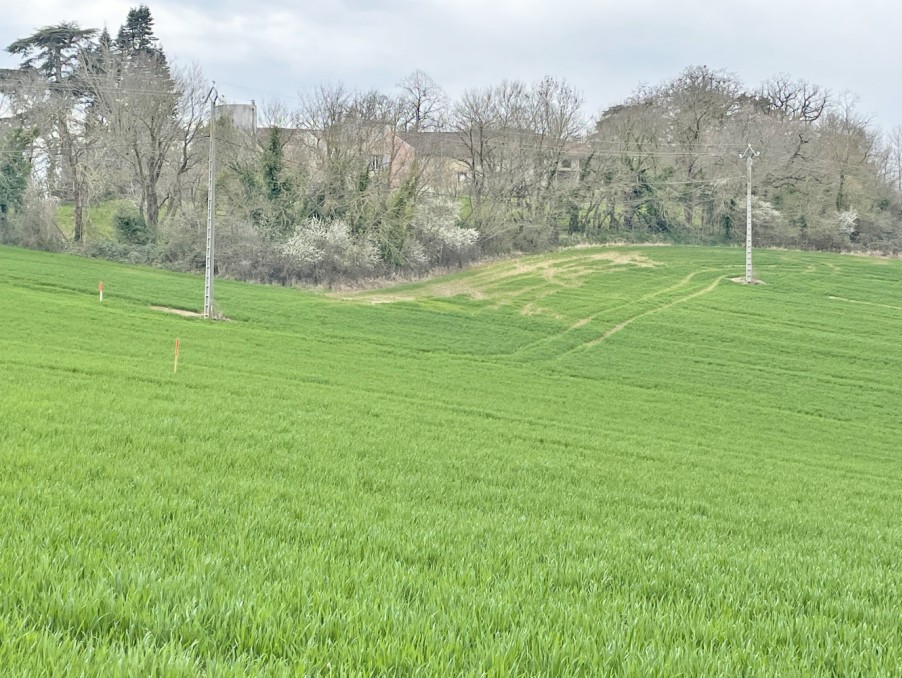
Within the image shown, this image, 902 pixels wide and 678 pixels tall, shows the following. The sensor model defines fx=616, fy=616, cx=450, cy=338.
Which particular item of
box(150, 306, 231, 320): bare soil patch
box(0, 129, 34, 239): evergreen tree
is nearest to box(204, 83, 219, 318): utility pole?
box(150, 306, 231, 320): bare soil patch

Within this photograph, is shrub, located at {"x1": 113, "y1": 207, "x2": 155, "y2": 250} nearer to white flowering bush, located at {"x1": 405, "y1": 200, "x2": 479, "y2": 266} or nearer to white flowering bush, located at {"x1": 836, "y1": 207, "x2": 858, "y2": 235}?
white flowering bush, located at {"x1": 405, "y1": 200, "x2": 479, "y2": 266}

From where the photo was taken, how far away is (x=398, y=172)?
61.9m

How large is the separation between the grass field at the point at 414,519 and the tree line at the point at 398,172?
1109 inches

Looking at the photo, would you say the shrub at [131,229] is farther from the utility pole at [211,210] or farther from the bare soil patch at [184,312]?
the utility pole at [211,210]

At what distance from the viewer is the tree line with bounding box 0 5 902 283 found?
50.5 meters

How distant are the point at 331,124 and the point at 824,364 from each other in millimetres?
45971

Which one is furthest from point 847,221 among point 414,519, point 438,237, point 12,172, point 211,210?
point 12,172

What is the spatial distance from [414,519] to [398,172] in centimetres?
5908

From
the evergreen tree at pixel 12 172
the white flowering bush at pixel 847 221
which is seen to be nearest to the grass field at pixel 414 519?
the evergreen tree at pixel 12 172

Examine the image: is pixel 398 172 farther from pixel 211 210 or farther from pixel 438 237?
pixel 211 210

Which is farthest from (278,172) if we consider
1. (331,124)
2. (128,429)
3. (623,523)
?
(623,523)

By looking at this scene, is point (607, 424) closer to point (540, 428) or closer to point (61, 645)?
point (540, 428)

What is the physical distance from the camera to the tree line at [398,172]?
5053 cm

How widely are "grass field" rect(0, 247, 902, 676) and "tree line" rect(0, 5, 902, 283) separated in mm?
28166
